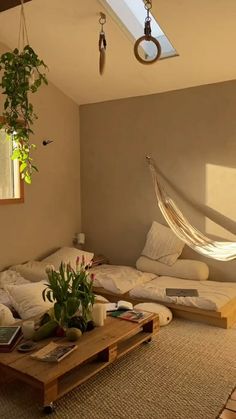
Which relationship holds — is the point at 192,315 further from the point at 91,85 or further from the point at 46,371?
the point at 91,85

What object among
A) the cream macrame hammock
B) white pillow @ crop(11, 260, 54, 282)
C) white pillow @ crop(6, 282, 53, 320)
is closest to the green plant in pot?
white pillow @ crop(6, 282, 53, 320)

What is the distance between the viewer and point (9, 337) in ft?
7.07

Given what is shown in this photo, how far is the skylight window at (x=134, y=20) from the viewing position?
3094mm

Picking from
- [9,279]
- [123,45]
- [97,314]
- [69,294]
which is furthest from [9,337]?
[123,45]

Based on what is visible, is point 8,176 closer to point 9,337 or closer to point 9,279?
point 9,279

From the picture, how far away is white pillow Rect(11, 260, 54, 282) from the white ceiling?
2076 millimetres

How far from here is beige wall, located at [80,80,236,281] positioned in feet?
11.9

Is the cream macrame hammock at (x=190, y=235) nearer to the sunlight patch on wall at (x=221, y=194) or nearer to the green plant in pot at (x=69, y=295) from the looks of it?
the sunlight patch on wall at (x=221, y=194)

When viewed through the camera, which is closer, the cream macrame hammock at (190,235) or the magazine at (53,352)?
the magazine at (53,352)

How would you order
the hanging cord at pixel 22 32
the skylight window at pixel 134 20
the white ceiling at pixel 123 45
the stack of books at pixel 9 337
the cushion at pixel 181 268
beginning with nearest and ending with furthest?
the stack of books at pixel 9 337, the white ceiling at pixel 123 45, the skylight window at pixel 134 20, the hanging cord at pixel 22 32, the cushion at pixel 181 268

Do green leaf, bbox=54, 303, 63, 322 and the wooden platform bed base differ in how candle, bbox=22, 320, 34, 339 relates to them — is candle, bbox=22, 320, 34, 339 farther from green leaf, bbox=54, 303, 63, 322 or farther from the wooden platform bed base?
the wooden platform bed base

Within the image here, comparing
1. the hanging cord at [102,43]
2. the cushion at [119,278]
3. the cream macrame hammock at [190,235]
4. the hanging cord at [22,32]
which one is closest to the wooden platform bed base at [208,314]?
the cushion at [119,278]

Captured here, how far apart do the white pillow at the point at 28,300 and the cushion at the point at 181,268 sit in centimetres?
139

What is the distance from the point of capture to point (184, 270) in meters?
3.69
